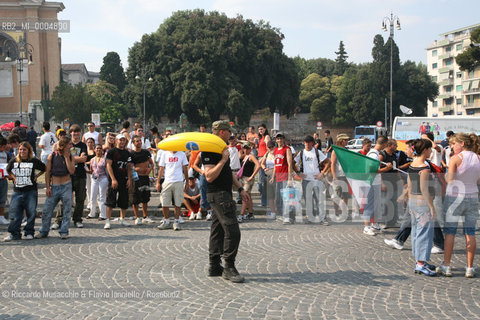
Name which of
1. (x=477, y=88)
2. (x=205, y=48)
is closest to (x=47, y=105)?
(x=205, y=48)

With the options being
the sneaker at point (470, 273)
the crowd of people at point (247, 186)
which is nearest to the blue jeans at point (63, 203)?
the crowd of people at point (247, 186)

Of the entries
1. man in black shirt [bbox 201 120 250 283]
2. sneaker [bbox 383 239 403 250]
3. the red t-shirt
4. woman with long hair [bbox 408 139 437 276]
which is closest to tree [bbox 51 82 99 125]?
the red t-shirt

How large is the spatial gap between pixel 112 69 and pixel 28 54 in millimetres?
34871

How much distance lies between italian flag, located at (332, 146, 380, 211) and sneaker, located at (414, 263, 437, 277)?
10.2 ft

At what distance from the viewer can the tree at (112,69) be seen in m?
96.4

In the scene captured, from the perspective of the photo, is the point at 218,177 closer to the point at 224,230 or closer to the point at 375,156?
the point at 224,230

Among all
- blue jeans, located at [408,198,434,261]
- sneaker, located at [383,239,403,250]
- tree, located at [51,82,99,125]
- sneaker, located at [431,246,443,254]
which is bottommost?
sneaker, located at [431,246,443,254]

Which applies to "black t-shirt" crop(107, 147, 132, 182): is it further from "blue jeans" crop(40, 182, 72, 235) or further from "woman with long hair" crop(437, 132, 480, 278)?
"woman with long hair" crop(437, 132, 480, 278)

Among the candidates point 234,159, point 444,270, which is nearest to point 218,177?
point 444,270

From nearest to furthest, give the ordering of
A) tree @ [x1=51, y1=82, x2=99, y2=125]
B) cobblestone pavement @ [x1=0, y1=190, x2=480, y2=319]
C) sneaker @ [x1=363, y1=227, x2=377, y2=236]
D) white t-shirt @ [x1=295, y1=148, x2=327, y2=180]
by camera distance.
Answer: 1. cobblestone pavement @ [x1=0, y1=190, x2=480, y2=319]
2. sneaker @ [x1=363, y1=227, x2=377, y2=236]
3. white t-shirt @ [x1=295, y1=148, x2=327, y2=180]
4. tree @ [x1=51, y1=82, x2=99, y2=125]

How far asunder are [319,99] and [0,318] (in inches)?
3026

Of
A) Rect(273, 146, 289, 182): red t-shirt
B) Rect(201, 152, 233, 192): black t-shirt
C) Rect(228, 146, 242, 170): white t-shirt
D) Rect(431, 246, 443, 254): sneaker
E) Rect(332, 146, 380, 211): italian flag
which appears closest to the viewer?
Rect(201, 152, 233, 192): black t-shirt

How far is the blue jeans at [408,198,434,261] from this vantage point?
670 cm

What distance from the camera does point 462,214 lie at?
6.69m
